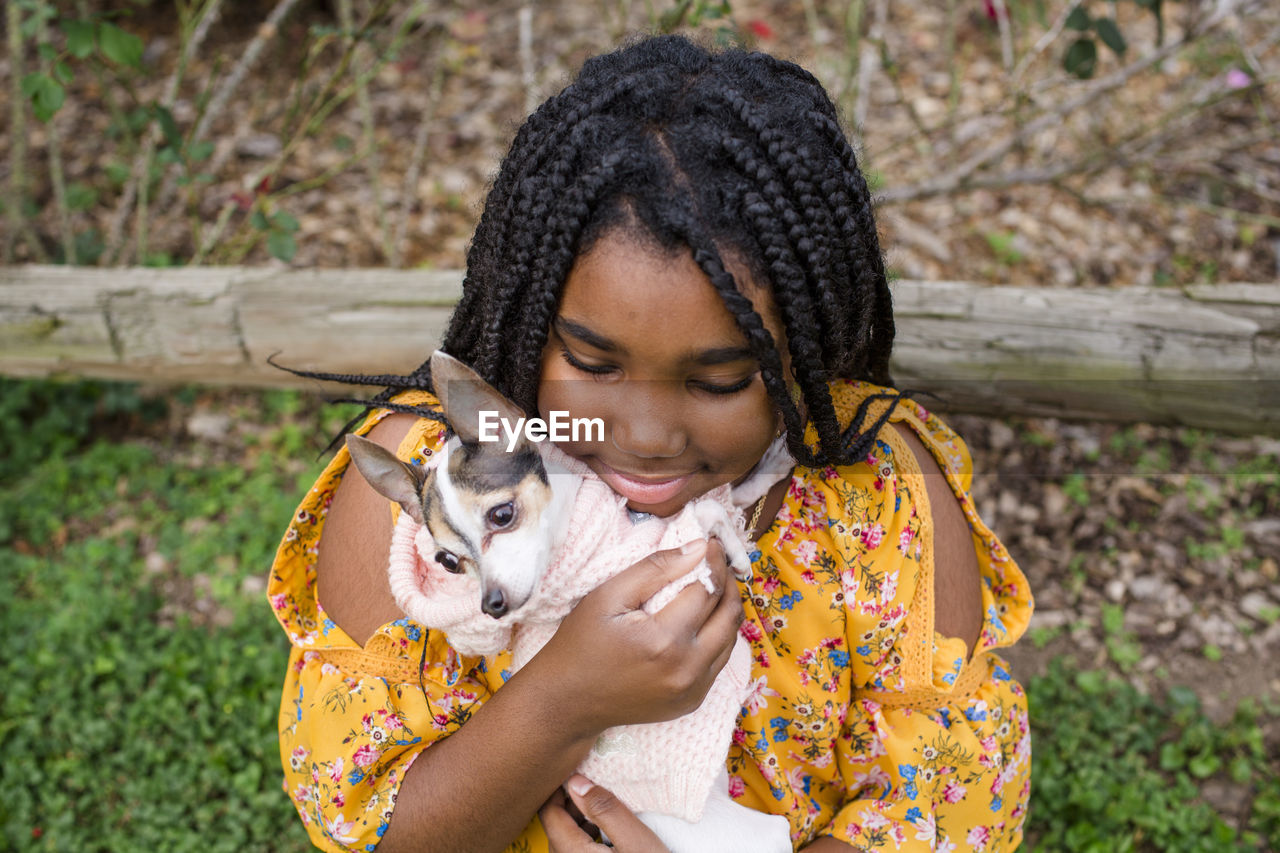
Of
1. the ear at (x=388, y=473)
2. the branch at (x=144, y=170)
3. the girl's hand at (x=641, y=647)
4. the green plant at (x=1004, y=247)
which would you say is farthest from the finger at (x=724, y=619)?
the green plant at (x=1004, y=247)

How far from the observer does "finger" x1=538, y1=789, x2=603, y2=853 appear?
1790 mm

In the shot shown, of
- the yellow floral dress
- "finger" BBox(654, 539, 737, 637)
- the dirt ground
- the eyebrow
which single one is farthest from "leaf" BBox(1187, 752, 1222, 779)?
the eyebrow

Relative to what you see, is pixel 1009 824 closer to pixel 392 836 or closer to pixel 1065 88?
pixel 392 836

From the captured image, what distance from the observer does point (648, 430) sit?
148cm

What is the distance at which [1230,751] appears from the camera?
2.76 m

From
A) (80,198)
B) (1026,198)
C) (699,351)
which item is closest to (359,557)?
(699,351)

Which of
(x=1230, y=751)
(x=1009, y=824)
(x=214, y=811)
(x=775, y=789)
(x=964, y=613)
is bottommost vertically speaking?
(x=214, y=811)

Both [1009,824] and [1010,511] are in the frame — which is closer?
[1009,824]

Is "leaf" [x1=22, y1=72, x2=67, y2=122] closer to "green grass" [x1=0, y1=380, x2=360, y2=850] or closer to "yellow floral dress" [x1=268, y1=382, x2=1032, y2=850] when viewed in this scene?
"green grass" [x1=0, y1=380, x2=360, y2=850]

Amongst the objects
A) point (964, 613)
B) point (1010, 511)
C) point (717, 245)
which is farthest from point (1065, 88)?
point (717, 245)

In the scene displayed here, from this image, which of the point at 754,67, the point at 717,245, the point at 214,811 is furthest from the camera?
the point at 214,811

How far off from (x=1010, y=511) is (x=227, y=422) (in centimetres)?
298

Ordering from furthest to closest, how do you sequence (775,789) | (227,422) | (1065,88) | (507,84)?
(507,84) → (1065,88) → (227,422) → (775,789)

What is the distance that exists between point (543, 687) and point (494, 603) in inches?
11.3
